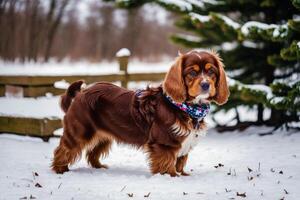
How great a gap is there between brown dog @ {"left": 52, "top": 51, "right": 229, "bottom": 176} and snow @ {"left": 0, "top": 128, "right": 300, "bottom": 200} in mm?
228

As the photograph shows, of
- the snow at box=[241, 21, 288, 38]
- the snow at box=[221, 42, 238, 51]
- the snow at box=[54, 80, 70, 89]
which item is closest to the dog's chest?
the snow at box=[241, 21, 288, 38]

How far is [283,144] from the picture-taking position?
6676 mm

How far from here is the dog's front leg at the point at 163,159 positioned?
478 cm

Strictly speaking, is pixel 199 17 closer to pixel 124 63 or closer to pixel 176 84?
pixel 124 63

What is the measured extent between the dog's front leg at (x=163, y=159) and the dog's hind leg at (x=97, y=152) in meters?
0.87

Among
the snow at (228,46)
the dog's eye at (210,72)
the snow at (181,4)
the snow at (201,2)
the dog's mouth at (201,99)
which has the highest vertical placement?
the snow at (201,2)

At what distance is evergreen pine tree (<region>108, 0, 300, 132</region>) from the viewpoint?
6.62 metres

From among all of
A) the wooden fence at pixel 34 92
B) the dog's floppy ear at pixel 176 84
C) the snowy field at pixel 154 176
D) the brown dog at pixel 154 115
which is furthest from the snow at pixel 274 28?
the wooden fence at pixel 34 92

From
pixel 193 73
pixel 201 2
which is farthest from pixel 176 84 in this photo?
pixel 201 2

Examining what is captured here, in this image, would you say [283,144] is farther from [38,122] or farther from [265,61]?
[38,122]

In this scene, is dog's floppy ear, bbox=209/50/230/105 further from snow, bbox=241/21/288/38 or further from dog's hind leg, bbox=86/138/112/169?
snow, bbox=241/21/288/38

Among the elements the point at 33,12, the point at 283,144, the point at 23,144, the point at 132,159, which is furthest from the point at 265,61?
the point at 33,12

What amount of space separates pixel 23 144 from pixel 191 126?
3.14 meters

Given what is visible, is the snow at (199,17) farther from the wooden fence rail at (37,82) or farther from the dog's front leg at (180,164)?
the dog's front leg at (180,164)
